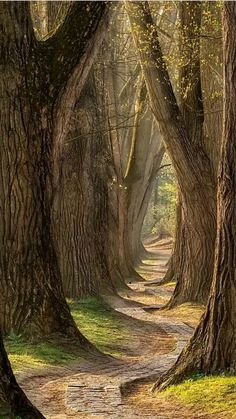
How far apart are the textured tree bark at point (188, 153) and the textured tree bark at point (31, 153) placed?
5553 mm

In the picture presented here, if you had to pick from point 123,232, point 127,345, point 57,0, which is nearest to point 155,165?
point 123,232

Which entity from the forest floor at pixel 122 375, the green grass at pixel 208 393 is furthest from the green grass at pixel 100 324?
the green grass at pixel 208 393

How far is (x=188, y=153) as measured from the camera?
53.6ft

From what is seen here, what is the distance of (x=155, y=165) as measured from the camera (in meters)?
30.7

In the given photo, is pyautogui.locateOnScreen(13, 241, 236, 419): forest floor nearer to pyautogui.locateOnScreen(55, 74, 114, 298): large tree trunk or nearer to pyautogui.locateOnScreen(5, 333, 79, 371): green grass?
pyautogui.locateOnScreen(5, 333, 79, 371): green grass

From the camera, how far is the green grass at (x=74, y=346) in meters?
10.2

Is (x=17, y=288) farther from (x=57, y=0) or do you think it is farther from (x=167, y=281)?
(x=167, y=281)

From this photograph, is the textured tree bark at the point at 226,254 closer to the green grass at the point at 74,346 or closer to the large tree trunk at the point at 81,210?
the green grass at the point at 74,346

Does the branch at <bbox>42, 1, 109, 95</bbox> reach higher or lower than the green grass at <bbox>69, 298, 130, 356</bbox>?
higher

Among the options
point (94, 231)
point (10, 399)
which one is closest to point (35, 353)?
point (10, 399)

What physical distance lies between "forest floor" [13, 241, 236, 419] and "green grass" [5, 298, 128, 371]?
0.10 feet

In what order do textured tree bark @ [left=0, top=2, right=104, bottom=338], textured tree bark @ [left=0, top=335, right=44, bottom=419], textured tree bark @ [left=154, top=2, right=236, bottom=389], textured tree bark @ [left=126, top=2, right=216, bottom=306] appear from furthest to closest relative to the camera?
textured tree bark @ [left=126, top=2, right=216, bottom=306]
textured tree bark @ [left=0, top=2, right=104, bottom=338]
textured tree bark @ [left=154, top=2, right=236, bottom=389]
textured tree bark @ [left=0, top=335, right=44, bottom=419]

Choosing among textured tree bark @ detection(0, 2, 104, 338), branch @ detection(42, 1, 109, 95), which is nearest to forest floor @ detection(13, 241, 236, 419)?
textured tree bark @ detection(0, 2, 104, 338)

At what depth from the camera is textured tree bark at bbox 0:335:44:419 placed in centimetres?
541
